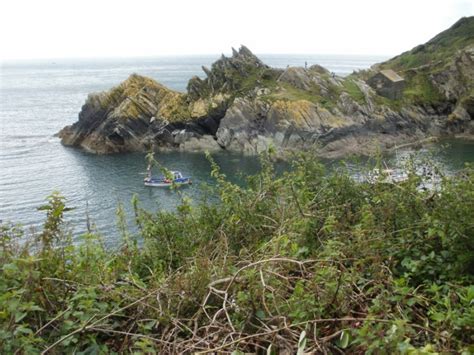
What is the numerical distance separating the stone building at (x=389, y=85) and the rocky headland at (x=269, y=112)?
0.65 metres

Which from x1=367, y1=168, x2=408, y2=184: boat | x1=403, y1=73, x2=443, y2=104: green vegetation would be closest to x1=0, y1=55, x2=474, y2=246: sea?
x1=403, y1=73, x2=443, y2=104: green vegetation

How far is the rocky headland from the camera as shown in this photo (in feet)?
192

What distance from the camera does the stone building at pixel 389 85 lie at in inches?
2768

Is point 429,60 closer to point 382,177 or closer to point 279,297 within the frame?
point 382,177

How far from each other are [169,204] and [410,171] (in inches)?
1305

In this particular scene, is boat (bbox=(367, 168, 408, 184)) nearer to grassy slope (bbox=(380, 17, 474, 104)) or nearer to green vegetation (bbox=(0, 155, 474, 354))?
green vegetation (bbox=(0, 155, 474, 354))

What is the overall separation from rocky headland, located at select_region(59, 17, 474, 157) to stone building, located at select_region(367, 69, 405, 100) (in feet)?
2.13

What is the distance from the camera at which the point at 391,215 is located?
6246mm

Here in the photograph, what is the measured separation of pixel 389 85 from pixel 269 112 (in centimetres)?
2352

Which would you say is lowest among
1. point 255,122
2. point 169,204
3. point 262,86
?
point 169,204

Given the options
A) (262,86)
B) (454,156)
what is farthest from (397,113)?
(262,86)

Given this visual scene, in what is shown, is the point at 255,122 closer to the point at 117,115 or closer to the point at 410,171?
the point at 117,115

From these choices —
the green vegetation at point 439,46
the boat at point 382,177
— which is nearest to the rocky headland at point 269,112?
the green vegetation at point 439,46

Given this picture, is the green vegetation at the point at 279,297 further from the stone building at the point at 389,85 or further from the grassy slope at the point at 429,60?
the stone building at the point at 389,85
